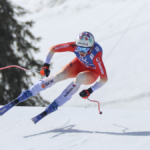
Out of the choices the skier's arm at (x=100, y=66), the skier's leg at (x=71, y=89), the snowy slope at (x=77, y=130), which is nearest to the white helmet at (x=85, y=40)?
the skier's arm at (x=100, y=66)

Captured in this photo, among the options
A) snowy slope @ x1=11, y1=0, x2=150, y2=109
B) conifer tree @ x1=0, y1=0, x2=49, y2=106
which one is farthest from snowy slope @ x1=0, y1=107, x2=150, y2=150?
snowy slope @ x1=11, y1=0, x2=150, y2=109

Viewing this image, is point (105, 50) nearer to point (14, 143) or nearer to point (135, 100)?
point (135, 100)

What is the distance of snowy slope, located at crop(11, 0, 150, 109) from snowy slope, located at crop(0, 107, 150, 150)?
1426 centimetres

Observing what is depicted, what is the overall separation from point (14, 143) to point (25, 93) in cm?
113

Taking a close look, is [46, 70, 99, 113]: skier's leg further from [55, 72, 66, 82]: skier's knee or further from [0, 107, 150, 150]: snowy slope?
[0, 107, 150, 150]: snowy slope

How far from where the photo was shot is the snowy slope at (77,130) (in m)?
3.33

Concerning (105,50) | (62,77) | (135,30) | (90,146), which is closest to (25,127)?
(62,77)

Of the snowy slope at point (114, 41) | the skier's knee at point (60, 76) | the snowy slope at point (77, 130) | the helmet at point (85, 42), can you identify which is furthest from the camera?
the snowy slope at point (114, 41)

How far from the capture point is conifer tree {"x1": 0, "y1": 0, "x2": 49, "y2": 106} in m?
9.90

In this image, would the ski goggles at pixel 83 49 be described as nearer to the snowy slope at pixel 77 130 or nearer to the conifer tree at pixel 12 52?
the snowy slope at pixel 77 130

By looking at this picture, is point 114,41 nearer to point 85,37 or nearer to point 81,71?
point 81,71

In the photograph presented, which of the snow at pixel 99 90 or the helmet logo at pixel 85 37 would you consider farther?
the helmet logo at pixel 85 37

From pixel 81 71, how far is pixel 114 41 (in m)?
21.6

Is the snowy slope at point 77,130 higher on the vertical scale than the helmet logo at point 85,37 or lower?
lower
